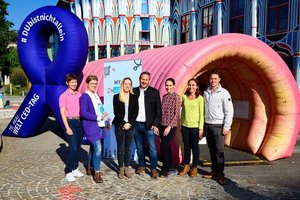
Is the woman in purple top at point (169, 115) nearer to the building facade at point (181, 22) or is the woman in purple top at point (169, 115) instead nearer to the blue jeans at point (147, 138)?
the blue jeans at point (147, 138)

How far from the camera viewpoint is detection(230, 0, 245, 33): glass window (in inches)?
696

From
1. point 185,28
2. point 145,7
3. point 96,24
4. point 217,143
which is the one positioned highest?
point 145,7

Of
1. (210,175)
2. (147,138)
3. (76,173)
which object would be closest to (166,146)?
(147,138)

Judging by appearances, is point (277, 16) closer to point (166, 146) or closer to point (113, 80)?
point (113, 80)

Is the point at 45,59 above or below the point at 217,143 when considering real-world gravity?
above

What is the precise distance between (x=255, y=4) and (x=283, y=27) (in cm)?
219

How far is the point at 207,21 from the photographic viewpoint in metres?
21.1

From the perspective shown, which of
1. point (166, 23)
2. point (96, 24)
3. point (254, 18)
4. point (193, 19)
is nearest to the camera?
point (254, 18)

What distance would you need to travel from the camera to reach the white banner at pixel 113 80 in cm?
591

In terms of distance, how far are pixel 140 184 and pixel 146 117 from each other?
114 centimetres

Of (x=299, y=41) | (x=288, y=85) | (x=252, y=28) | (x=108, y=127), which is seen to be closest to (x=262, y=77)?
(x=288, y=85)

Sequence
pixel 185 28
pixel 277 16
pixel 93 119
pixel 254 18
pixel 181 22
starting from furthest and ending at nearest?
pixel 181 22, pixel 185 28, pixel 254 18, pixel 277 16, pixel 93 119

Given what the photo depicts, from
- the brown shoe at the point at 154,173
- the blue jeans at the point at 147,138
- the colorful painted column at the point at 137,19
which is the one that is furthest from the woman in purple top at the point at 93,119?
the colorful painted column at the point at 137,19

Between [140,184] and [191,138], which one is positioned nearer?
[140,184]
